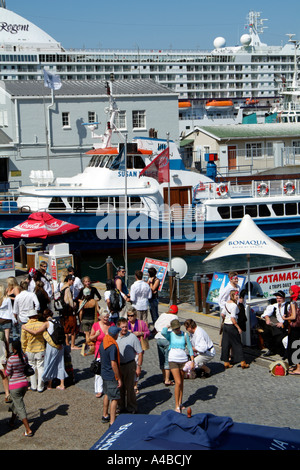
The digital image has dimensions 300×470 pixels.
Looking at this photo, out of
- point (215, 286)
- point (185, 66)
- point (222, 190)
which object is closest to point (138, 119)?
point (222, 190)

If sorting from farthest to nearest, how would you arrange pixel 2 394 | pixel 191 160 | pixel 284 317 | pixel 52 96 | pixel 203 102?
pixel 203 102
pixel 191 160
pixel 52 96
pixel 284 317
pixel 2 394

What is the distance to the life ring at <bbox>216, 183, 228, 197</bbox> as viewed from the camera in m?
27.3

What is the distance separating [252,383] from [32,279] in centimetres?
622

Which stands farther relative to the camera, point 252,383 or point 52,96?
point 52,96

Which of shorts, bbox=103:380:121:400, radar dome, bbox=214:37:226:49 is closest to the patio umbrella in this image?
shorts, bbox=103:380:121:400

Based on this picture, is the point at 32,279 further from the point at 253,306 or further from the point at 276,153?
the point at 276,153

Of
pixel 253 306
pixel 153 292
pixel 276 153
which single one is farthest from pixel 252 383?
pixel 276 153

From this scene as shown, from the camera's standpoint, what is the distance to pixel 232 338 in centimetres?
1104

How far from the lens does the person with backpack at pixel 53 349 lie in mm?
9820

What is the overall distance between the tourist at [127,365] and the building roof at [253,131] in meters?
29.4

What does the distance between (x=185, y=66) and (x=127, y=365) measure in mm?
89744
